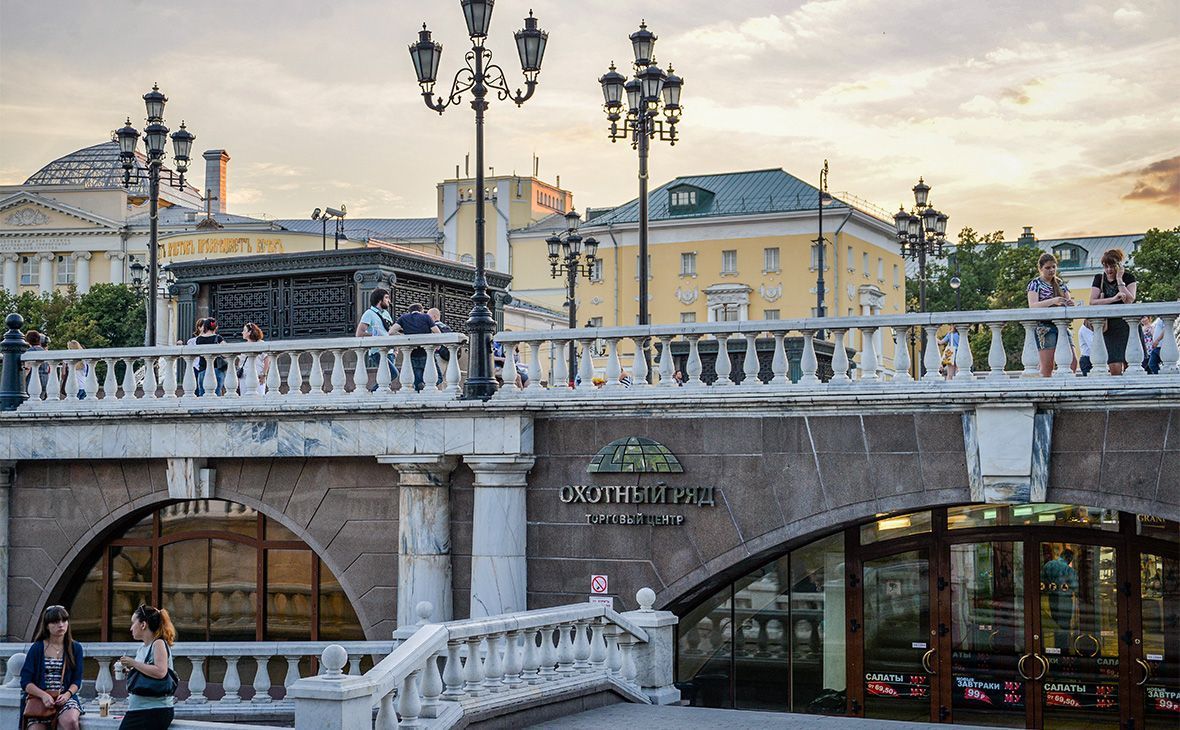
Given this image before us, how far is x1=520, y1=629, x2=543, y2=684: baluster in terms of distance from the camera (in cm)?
1512

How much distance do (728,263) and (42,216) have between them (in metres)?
48.4

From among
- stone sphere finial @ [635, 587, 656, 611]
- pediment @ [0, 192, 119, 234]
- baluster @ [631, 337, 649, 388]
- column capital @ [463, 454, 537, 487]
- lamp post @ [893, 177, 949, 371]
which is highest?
pediment @ [0, 192, 119, 234]

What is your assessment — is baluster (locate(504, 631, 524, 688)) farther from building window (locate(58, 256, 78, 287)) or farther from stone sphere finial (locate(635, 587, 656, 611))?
building window (locate(58, 256, 78, 287))

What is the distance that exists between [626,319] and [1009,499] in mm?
59079

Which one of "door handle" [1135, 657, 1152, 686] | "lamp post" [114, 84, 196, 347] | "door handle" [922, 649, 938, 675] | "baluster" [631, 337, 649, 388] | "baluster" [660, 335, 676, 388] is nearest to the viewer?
"door handle" [1135, 657, 1152, 686]

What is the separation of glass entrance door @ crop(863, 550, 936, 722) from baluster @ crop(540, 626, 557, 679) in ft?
16.7

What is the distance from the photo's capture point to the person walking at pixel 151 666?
1262 centimetres

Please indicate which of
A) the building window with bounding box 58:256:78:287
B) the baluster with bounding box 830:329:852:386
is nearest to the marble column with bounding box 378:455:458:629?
the baluster with bounding box 830:329:852:386

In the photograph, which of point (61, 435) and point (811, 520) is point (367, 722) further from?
point (61, 435)

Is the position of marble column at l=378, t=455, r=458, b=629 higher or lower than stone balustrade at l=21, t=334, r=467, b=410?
lower

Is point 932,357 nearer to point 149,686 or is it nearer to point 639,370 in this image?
point 639,370

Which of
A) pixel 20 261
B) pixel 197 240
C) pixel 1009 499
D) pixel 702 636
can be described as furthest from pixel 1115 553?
pixel 20 261

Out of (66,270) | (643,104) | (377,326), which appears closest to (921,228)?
(643,104)

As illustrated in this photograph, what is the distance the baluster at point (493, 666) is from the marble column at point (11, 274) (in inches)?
3652
